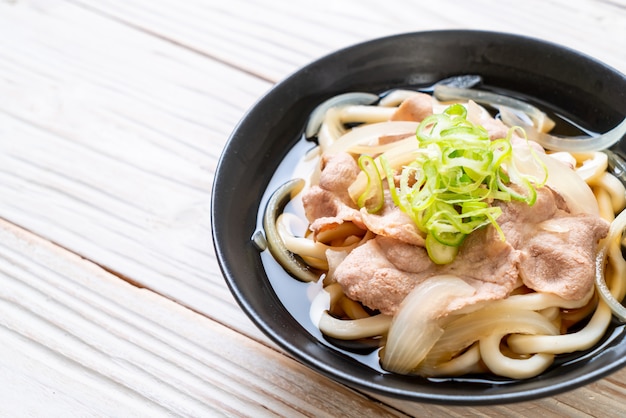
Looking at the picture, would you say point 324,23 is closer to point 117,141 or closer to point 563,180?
point 117,141

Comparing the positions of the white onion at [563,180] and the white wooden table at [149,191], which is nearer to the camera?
the white onion at [563,180]

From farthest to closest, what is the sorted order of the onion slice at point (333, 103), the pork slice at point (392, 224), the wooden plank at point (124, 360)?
the onion slice at point (333, 103) → the wooden plank at point (124, 360) → the pork slice at point (392, 224)

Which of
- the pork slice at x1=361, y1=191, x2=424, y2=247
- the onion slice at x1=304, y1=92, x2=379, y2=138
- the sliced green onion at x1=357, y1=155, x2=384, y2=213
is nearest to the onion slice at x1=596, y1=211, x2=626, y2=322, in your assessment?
the pork slice at x1=361, y1=191, x2=424, y2=247

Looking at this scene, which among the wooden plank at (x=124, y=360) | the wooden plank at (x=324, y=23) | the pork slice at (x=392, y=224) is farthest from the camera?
the wooden plank at (x=324, y=23)

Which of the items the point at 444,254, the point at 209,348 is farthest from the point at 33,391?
A: the point at 444,254

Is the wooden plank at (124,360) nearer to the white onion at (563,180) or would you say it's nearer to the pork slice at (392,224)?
the pork slice at (392,224)

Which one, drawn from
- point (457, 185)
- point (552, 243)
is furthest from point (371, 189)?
point (552, 243)

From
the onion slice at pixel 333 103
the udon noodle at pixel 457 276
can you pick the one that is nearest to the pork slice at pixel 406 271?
the udon noodle at pixel 457 276

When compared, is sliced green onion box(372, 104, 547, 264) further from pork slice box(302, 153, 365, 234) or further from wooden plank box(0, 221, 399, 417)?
wooden plank box(0, 221, 399, 417)

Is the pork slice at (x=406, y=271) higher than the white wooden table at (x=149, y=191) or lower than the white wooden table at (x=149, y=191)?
higher
